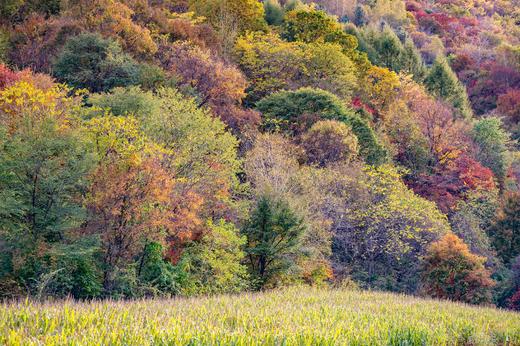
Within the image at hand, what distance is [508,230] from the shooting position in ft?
111

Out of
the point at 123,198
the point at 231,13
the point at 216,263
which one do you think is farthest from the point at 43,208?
the point at 231,13

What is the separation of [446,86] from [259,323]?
53.2 m

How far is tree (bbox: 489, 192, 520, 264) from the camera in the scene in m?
33.6

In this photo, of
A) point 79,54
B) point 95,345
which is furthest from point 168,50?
point 95,345

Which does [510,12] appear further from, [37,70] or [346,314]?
[346,314]

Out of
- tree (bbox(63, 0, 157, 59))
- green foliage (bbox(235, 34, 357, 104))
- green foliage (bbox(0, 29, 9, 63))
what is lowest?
green foliage (bbox(0, 29, 9, 63))

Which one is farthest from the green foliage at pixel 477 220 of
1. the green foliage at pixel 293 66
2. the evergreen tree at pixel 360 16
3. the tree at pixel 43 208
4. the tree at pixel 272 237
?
the evergreen tree at pixel 360 16

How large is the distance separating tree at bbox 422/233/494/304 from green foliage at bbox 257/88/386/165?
11227 millimetres

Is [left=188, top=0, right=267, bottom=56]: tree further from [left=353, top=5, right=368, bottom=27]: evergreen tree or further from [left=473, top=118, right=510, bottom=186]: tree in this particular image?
[left=353, top=5, right=368, bottom=27]: evergreen tree

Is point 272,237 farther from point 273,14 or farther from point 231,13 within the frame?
point 273,14

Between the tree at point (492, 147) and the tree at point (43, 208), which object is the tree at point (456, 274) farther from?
the tree at point (492, 147)

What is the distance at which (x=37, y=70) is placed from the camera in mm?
32094

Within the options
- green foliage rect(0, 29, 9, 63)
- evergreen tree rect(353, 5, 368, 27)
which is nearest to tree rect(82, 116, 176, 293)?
green foliage rect(0, 29, 9, 63)

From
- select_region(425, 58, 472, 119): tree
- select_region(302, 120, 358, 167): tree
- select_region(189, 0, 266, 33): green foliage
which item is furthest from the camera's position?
select_region(425, 58, 472, 119): tree
